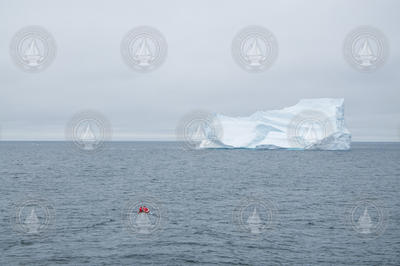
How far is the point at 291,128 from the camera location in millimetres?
87688

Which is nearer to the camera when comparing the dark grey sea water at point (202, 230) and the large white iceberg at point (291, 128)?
the dark grey sea water at point (202, 230)

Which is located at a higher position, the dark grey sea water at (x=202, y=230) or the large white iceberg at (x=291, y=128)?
the large white iceberg at (x=291, y=128)

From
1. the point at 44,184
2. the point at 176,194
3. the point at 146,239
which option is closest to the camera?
the point at 146,239

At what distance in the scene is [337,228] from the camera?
65.4ft

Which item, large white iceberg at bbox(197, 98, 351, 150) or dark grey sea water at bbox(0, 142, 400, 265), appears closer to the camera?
dark grey sea water at bbox(0, 142, 400, 265)

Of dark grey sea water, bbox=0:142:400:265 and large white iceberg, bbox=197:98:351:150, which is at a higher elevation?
large white iceberg, bbox=197:98:351:150

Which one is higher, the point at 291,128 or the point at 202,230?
the point at 291,128

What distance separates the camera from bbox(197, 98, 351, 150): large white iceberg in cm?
8306

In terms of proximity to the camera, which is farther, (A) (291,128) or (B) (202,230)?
(A) (291,128)

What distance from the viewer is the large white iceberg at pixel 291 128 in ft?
273

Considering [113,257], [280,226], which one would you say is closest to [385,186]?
[280,226]

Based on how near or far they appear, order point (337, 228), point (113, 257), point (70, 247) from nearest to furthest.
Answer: point (113, 257) → point (70, 247) → point (337, 228)

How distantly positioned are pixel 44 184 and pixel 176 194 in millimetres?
14357

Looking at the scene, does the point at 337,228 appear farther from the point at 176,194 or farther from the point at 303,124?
the point at 303,124
